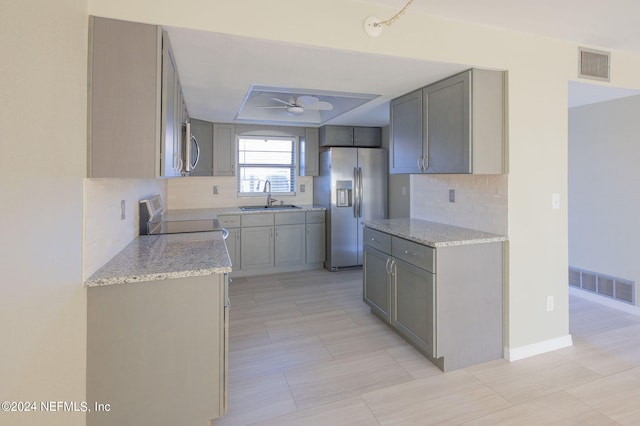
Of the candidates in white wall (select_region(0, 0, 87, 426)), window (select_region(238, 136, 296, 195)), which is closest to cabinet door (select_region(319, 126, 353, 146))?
window (select_region(238, 136, 296, 195))

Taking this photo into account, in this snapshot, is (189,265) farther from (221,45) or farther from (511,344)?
(511,344)

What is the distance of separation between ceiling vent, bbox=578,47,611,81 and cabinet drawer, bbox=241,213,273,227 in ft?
12.5

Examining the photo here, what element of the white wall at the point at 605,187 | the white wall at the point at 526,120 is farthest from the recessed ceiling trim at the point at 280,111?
the white wall at the point at 605,187

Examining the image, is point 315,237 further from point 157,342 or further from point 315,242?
point 157,342

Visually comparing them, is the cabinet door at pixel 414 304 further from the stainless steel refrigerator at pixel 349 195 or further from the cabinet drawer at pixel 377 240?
the stainless steel refrigerator at pixel 349 195

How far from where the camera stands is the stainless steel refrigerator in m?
5.13

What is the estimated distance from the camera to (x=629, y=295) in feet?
11.6

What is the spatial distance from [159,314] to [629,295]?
14.5ft

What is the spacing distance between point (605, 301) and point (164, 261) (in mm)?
4453

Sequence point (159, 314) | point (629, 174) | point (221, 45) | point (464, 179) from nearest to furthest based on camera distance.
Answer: point (159, 314) → point (221, 45) → point (464, 179) → point (629, 174)

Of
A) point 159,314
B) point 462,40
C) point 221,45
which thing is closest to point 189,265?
point 159,314

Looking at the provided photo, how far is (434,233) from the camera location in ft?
9.07

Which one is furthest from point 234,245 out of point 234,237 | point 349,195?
point 349,195

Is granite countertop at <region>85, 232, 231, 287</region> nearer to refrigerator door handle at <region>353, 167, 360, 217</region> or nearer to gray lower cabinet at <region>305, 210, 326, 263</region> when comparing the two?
gray lower cabinet at <region>305, 210, 326, 263</region>
